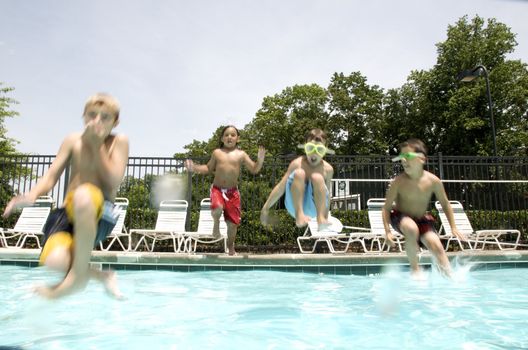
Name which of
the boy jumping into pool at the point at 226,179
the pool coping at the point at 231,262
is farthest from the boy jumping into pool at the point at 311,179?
the pool coping at the point at 231,262

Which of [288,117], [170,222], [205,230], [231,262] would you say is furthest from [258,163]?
[288,117]

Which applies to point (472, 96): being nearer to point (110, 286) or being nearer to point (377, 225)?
point (377, 225)

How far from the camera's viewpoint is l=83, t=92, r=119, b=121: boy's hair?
2.85 m

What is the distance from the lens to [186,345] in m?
3.18

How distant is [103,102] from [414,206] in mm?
3705

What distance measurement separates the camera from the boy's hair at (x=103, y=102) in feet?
9.34

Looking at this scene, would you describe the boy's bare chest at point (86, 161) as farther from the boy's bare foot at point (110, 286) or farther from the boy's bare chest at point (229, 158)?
the boy's bare chest at point (229, 158)

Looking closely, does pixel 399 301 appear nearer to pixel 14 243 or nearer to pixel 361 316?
pixel 361 316

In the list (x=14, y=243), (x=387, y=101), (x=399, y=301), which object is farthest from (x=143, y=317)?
(x=387, y=101)

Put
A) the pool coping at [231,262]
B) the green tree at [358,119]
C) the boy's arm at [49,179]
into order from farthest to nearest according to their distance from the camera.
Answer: the green tree at [358,119] → the pool coping at [231,262] → the boy's arm at [49,179]

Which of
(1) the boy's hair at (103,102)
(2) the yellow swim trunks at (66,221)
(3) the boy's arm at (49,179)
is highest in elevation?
(1) the boy's hair at (103,102)

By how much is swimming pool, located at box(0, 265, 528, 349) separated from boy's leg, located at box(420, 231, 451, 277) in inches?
19.0

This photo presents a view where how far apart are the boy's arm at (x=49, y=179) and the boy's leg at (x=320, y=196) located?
8.82 feet

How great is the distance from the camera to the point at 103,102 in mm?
2848
